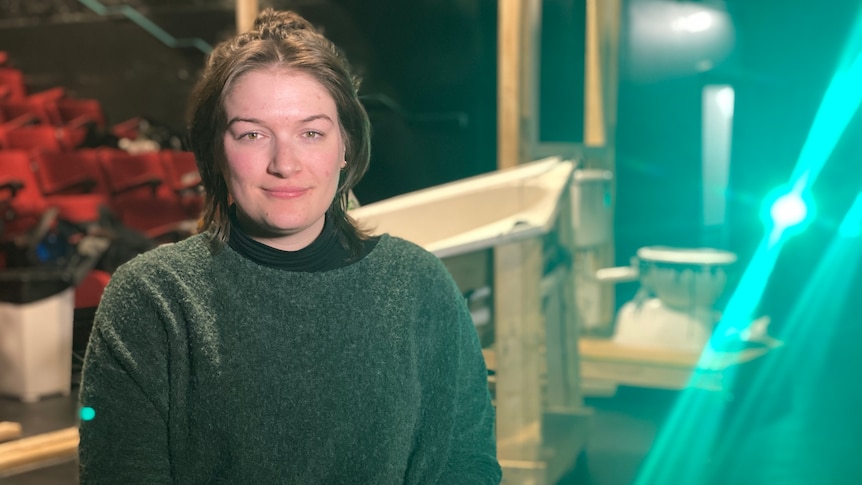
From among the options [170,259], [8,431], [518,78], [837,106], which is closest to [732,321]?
[837,106]

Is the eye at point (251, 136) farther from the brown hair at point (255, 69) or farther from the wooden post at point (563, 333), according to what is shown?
the wooden post at point (563, 333)

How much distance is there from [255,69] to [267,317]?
10.1 inches

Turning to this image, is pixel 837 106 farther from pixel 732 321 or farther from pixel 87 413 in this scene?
pixel 87 413

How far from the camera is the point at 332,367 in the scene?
0.93 metres

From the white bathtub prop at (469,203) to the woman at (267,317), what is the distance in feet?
Answer: 2.89

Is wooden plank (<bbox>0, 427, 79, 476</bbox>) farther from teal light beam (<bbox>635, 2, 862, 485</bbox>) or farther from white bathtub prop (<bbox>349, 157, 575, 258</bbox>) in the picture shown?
teal light beam (<bbox>635, 2, 862, 485</bbox>)

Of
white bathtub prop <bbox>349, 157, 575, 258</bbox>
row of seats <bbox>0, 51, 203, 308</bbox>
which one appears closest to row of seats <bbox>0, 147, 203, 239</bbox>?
row of seats <bbox>0, 51, 203, 308</bbox>

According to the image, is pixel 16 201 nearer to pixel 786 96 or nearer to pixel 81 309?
pixel 81 309

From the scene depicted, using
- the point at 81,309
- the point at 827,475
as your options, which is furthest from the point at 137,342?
the point at 827,475

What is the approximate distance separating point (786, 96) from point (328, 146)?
137cm

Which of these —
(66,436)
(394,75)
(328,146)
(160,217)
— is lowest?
(66,436)

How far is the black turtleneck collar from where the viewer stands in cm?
92

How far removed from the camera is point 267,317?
0.91m

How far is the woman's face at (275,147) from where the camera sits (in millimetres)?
893
